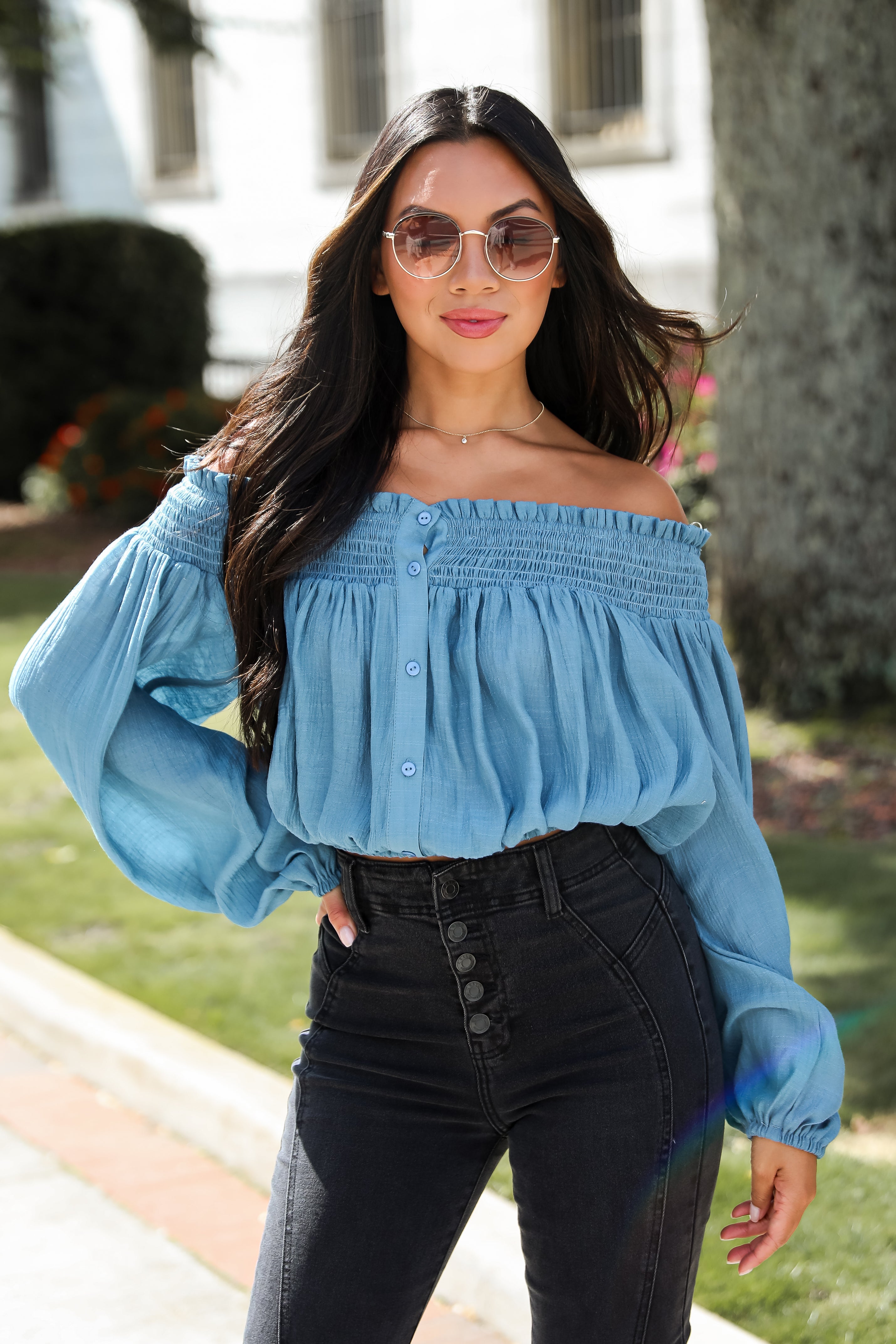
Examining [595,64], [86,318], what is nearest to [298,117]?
[595,64]

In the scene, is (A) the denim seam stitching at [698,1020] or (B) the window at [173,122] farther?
(B) the window at [173,122]

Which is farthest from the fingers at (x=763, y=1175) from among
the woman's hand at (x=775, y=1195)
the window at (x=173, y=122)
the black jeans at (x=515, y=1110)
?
the window at (x=173, y=122)

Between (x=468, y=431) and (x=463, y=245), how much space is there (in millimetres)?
276

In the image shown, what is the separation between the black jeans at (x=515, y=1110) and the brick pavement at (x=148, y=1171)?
115 centimetres

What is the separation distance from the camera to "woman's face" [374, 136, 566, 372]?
2.09 meters

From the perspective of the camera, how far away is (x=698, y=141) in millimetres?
16359

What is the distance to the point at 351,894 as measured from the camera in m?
2.03

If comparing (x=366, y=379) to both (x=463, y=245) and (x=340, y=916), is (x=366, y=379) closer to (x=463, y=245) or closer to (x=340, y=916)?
(x=463, y=245)

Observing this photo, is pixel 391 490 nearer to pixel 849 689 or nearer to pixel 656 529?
pixel 656 529

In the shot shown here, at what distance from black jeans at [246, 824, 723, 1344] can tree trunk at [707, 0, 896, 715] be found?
5375mm

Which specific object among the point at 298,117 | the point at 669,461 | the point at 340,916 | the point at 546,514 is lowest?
the point at 669,461

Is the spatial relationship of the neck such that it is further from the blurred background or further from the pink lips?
the blurred background

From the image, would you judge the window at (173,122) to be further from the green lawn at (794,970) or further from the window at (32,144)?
the green lawn at (794,970)

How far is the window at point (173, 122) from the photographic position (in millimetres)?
22656
